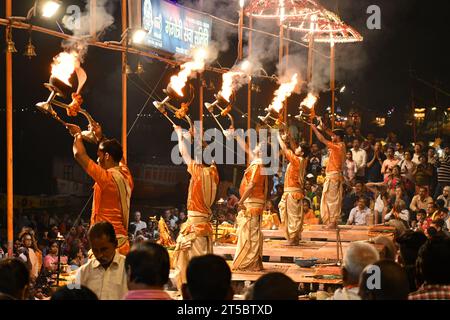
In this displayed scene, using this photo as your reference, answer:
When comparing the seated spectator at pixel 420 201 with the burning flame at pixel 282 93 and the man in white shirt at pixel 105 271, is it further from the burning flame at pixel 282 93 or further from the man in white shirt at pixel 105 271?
the man in white shirt at pixel 105 271

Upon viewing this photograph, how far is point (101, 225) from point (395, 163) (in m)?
13.6

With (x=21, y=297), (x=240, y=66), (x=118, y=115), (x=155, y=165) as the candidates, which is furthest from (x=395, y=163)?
(x=21, y=297)

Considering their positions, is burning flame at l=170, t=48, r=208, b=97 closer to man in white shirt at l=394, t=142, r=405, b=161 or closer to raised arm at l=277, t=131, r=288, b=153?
raised arm at l=277, t=131, r=288, b=153

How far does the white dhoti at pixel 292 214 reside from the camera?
1441cm

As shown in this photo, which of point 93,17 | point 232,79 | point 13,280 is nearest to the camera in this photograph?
point 13,280

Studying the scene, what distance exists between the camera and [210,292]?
4191 millimetres

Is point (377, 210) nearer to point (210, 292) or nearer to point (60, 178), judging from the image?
point (60, 178)

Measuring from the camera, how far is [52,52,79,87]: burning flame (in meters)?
7.74

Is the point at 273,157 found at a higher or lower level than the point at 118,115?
lower

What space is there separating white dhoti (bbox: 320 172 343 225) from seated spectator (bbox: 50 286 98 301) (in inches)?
489

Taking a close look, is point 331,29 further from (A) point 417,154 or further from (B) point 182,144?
(B) point 182,144

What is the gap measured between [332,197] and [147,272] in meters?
12.2

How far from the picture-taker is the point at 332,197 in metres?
16.4

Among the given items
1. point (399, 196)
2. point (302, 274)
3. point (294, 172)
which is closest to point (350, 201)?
point (399, 196)
